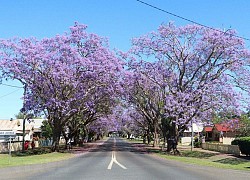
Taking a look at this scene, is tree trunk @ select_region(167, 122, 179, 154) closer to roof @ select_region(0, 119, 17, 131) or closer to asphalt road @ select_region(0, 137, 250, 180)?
asphalt road @ select_region(0, 137, 250, 180)

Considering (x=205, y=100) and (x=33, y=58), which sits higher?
(x=33, y=58)

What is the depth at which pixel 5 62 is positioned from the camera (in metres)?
36.6

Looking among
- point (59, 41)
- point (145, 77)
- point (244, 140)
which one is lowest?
point (244, 140)

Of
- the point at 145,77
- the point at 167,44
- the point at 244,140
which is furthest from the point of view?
the point at 145,77

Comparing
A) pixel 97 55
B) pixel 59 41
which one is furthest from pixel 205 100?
pixel 59 41

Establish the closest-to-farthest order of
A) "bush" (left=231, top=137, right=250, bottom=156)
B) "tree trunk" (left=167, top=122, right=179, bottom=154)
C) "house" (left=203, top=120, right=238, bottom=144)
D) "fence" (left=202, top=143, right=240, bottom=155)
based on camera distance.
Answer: "bush" (left=231, top=137, right=250, bottom=156)
"fence" (left=202, top=143, right=240, bottom=155)
"tree trunk" (left=167, top=122, right=179, bottom=154)
"house" (left=203, top=120, right=238, bottom=144)

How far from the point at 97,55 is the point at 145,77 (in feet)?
22.2

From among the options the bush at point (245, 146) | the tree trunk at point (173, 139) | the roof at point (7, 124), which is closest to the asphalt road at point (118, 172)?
the bush at point (245, 146)

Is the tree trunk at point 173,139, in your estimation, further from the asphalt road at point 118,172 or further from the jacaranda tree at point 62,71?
the asphalt road at point 118,172

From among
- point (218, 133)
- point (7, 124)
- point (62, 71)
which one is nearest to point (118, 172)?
point (62, 71)

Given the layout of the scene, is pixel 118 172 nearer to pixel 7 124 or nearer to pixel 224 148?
pixel 224 148

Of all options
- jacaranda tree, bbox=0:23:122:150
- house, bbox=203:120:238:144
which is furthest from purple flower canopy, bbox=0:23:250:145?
house, bbox=203:120:238:144

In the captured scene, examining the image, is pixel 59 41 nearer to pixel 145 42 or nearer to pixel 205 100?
pixel 145 42

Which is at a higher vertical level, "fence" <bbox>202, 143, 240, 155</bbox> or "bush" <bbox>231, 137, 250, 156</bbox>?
"bush" <bbox>231, 137, 250, 156</bbox>
